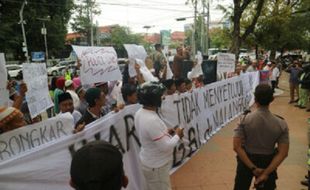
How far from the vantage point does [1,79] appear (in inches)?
149

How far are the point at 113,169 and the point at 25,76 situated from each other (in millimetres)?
3085

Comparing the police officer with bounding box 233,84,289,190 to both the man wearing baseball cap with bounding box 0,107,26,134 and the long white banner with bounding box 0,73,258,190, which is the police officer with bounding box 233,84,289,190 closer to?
the long white banner with bounding box 0,73,258,190

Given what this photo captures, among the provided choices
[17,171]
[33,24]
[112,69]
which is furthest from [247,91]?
[33,24]

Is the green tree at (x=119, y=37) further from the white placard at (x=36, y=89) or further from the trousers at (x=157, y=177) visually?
the trousers at (x=157, y=177)

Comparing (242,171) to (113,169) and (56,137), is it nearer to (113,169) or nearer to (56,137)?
(56,137)

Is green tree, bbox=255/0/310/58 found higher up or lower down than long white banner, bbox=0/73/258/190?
higher up

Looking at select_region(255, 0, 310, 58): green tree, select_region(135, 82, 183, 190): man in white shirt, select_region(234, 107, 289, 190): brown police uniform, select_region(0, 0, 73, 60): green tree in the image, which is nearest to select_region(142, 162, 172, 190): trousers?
select_region(135, 82, 183, 190): man in white shirt

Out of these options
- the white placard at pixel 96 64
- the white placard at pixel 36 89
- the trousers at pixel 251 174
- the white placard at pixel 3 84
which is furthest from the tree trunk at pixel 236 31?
the white placard at pixel 3 84

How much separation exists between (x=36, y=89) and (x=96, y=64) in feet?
3.31

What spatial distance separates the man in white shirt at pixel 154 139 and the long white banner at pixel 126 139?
572 millimetres

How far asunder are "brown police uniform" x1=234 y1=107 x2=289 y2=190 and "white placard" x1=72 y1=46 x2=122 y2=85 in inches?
88.9

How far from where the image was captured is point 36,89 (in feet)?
14.6

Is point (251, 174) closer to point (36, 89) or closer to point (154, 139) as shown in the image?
point (154, 139)

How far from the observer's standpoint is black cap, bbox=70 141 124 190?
5.18 ft
